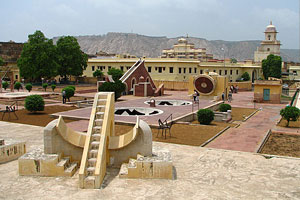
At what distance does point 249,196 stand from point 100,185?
12.5 feet

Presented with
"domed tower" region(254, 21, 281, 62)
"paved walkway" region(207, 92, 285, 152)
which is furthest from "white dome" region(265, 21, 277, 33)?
"paved walkway" region(207, 92, 285, 152)

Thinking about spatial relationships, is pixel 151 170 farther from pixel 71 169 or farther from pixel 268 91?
pixel 268 91

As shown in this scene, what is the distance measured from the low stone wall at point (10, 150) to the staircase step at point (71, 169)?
2.52 meters

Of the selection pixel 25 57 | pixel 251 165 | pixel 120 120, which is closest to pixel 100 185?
pixel 251 165

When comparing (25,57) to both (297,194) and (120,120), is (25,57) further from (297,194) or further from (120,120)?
(297,194)

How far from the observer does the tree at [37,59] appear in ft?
135

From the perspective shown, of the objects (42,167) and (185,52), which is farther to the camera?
(185,52)

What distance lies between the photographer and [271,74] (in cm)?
5912

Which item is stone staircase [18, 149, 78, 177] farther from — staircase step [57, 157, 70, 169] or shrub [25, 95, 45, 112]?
shrub [25, 95, 45, 112]

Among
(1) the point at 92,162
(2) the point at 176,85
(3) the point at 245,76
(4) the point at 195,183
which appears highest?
(3) the point at 245,76

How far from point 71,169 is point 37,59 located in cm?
3521

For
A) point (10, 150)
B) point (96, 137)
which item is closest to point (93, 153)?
point (96, 137)

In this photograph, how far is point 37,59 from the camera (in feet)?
135

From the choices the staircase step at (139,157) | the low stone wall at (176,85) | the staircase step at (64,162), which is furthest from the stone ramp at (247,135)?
the low stone wall at (176,85)
